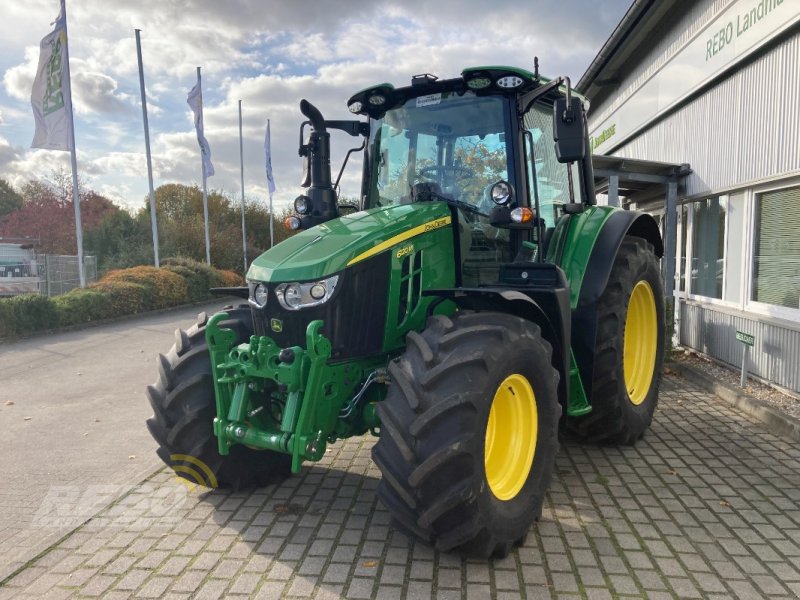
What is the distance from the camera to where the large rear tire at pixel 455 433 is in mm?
2809

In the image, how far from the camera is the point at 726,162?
290 inches

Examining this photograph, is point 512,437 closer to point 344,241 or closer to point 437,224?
point 437,224

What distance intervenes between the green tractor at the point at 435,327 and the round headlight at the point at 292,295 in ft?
0.04

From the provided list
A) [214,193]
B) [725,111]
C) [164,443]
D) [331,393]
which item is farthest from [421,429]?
[214,193]

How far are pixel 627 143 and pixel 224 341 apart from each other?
10.4 meters

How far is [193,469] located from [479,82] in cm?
301

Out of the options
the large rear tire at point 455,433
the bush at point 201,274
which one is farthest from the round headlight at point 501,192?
the bush at point 201,274

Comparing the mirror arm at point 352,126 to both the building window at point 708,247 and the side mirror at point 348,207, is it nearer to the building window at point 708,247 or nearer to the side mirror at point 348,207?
the side mirror at point 348,207

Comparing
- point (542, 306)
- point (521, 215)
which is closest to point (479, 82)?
point (521, 215)

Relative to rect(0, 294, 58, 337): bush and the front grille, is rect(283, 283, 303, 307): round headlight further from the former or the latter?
rect(0, 294, 58, 337): bush

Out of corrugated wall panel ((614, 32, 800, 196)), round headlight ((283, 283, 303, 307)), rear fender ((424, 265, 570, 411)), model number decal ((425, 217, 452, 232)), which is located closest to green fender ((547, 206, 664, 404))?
rear fender ((424, 265, 570, 411))

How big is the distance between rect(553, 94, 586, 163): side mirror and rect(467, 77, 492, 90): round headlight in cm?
55

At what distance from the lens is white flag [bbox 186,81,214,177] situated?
65.5 ft

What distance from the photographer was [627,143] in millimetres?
11703
